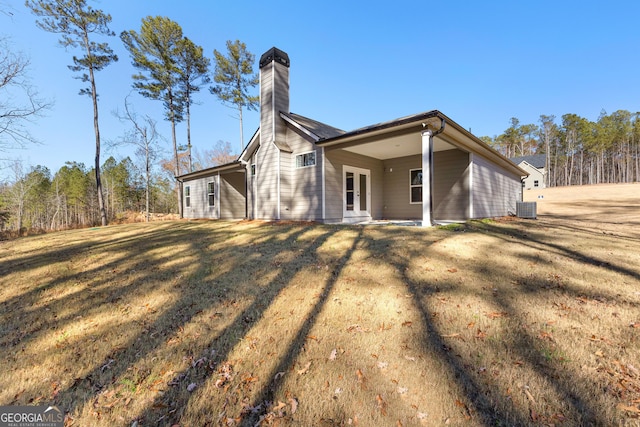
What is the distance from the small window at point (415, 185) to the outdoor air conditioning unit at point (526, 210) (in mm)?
5713

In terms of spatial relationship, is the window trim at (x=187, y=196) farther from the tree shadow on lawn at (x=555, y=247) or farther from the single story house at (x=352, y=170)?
the tree shadow on lawn at (x=555, y=247)

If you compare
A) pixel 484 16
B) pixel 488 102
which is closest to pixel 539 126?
pixel 488 102

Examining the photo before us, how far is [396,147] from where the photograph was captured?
977 centimetres

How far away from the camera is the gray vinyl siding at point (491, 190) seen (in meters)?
10.3

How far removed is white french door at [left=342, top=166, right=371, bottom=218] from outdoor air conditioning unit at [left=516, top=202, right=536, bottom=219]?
774cm

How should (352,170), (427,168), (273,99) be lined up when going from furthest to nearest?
(352,170), (273,99), (427,168)

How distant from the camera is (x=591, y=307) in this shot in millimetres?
3000

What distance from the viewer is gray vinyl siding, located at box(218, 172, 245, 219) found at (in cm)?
1502

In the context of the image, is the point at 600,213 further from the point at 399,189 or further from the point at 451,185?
the point at 399,189

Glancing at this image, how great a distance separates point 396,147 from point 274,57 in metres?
6.06

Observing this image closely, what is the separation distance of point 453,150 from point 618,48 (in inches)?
814

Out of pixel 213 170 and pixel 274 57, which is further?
pixel 213 170

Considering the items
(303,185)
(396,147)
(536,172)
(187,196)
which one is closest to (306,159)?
(303,185)

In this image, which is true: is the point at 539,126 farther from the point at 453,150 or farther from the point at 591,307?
the point at 591,307
